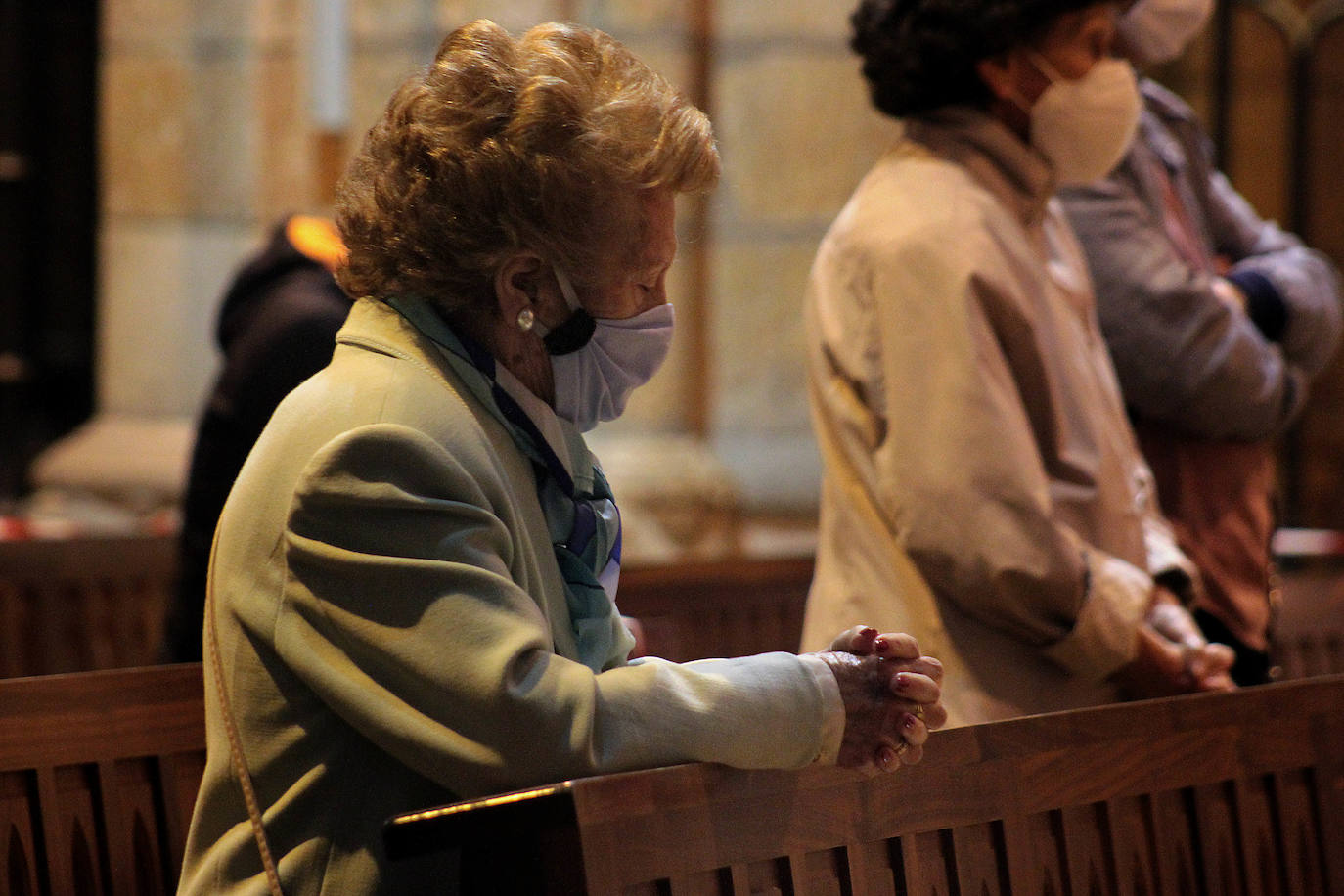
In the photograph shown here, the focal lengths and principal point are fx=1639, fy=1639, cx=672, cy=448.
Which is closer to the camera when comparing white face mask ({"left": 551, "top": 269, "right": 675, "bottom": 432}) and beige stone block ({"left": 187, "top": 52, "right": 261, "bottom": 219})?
white face mask ({"left": 551, "top": 269, "right": 675, "bottom": 432})

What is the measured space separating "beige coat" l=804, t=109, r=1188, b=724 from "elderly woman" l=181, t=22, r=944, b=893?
2.39 feet

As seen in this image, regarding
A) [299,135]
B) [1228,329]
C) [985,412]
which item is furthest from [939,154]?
[299,135]

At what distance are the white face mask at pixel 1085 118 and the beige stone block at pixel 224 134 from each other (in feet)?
14.5

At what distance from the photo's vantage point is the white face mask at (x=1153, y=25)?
3145 mm

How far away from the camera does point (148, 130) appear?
666 centimetres

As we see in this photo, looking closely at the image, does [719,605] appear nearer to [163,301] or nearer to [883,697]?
[883,697]

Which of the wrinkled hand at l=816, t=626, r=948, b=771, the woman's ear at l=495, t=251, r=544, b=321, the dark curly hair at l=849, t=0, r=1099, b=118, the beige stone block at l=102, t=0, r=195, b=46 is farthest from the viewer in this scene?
the beige stone block at l=102, t=0, r=195, b=46

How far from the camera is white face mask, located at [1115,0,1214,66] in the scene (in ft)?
10.3

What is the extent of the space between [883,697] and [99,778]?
109cm

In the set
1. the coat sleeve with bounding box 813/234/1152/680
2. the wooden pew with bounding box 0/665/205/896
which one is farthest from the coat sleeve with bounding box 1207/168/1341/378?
the wooden pew with bounding box 0/665/205/896

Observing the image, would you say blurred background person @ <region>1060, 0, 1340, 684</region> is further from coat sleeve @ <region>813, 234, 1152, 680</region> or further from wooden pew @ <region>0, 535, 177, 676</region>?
wooden pew @ <region>0, 535, 177, 676</region>

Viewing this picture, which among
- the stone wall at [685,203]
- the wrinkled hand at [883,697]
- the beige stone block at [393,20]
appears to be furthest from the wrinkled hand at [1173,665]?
the beige stone block at [393,20]

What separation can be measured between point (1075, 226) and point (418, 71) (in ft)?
5.74

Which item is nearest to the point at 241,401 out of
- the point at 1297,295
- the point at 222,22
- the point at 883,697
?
the point at 883,697
